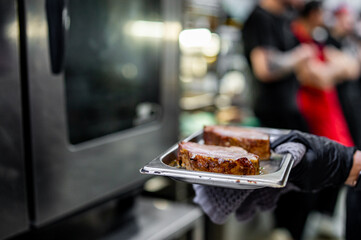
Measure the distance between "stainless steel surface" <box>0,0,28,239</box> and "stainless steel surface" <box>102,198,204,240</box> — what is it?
50cm

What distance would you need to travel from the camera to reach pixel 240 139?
34.4 inches

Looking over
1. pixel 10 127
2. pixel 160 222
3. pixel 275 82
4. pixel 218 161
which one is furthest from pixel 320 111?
pixel 10 127

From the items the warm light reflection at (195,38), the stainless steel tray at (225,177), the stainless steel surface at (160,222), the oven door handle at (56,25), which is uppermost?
the warm light reflection at (195,38)

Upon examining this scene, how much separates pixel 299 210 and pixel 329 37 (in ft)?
4.78

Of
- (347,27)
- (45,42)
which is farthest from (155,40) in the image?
(347,27)

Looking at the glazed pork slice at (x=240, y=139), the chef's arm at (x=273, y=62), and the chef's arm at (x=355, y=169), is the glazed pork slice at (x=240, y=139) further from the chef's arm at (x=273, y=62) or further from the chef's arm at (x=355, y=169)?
the chef's arm at (x=273, y=62)

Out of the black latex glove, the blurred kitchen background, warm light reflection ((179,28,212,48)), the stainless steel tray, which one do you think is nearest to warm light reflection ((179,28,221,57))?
warm light reflection ((179,28,212,48))

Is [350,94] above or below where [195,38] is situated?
below

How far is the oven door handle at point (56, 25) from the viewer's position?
0.90 meters

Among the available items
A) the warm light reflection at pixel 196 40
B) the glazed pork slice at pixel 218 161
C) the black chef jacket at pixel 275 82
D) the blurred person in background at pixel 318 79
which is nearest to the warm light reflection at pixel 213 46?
the warm light reflection at pixel 196 40

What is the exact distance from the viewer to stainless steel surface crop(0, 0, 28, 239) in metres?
0.86

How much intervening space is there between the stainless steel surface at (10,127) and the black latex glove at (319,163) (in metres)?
0.61

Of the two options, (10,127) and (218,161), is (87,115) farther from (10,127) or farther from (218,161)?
(218,161)

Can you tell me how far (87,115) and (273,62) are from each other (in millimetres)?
1526
